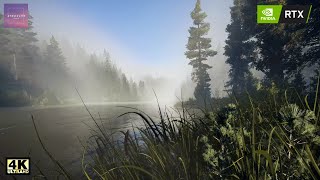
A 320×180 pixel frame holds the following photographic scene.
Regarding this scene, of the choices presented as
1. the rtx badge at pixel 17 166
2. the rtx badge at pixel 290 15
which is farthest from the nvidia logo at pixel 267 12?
the rtx badge at pixel 17 166

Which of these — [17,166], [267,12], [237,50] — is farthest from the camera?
[237,50]

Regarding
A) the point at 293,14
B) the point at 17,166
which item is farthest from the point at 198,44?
the point at 17,166

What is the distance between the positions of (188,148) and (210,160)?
3.46ft

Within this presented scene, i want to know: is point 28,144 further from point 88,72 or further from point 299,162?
point 88,72

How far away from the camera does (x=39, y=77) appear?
244ft

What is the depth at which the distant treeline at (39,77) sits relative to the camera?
53.7m

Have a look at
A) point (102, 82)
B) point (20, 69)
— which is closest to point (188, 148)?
point (20, 69)

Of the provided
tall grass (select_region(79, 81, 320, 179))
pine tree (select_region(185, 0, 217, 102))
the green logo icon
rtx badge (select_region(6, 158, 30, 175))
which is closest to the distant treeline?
pine tree (select_region(185, 0, 217, 102))

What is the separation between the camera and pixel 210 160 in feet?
4.98

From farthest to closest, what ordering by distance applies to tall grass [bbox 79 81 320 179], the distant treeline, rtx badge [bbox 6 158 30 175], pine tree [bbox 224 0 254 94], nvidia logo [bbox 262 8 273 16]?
the distant treeline, pine tree [bbox 224 0 254 94], nvidia logo [bbox 262 8 273 16], rtx badge [bbox 6 158 30 175], tall grass [bbox 79 81 320 179]

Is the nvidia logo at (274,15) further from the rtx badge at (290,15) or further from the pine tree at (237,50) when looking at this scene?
the pine tree at (237,50)

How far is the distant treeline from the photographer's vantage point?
53688 mm

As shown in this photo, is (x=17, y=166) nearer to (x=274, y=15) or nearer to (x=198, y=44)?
(x=274, y=15)

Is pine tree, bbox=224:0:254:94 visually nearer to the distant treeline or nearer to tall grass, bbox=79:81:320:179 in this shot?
the distant treeline
